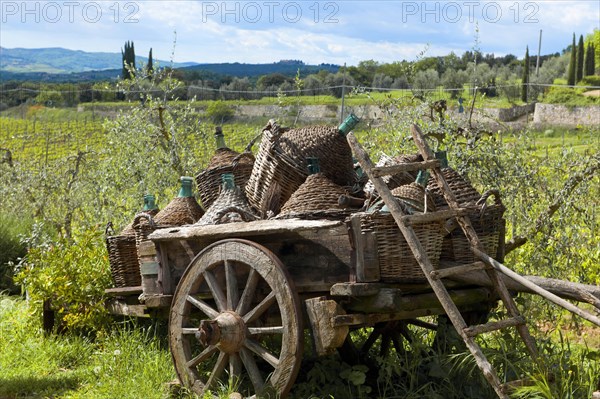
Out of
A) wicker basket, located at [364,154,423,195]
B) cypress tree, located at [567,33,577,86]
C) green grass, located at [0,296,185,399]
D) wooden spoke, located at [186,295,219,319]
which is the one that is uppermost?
cypress tree, located at [567,33,577,86]

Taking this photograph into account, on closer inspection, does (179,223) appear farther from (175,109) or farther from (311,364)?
(175,109)

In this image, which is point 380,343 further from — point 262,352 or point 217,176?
point 217,176

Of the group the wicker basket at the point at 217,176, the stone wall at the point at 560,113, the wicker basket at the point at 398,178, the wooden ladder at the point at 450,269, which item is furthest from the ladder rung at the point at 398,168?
the stone wall at the point at 560,113

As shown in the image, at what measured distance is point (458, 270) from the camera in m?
3.69

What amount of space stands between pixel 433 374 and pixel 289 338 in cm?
78

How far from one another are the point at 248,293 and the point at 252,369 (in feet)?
1.23

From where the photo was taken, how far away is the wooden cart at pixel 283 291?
3.69 meters

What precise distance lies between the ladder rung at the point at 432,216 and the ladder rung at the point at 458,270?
0.75 ft

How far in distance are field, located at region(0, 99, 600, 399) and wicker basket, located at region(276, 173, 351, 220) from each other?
2.70 ft

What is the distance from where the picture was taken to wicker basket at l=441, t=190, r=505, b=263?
157 inches

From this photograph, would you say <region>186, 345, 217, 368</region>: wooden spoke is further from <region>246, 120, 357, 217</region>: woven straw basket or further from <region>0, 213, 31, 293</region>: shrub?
<region>0, 213, 31, 293</region>: shrub

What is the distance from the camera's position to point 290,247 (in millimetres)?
4047

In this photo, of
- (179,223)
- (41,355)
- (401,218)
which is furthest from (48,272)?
(401,218)

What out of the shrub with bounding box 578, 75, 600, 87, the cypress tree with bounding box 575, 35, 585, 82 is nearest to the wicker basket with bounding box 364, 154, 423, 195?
the shrub with bounding box 578, 75, 600, 87
